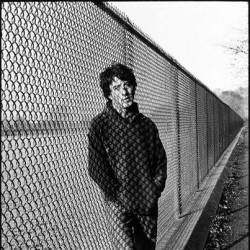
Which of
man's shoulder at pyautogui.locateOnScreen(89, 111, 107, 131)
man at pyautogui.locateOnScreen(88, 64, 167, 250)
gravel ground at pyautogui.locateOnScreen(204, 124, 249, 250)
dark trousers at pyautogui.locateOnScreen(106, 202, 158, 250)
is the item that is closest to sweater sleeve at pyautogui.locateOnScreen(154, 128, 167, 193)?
man at pyautogui.locateOnScreen(88, 64, 167, 250)

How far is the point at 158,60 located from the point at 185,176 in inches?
82.2

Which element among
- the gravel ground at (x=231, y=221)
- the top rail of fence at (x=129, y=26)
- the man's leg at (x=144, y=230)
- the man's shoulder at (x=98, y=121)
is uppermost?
the top rail of fence at (x=129, y=26)

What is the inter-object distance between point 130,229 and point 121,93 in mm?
940

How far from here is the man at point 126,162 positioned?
8.89ft

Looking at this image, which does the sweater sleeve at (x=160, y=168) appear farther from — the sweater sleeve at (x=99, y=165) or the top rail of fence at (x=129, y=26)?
the top rail of fence at (x=129, y=26)

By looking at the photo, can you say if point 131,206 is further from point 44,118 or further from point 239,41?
point 239,41

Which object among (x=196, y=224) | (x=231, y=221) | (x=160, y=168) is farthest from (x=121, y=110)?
(x=231, y=221)

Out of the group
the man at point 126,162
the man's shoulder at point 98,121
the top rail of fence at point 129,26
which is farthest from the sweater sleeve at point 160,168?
the top rail of fence at point 129,26

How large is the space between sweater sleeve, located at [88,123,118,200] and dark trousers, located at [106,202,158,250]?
0.16 m

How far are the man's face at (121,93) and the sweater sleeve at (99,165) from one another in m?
0.27

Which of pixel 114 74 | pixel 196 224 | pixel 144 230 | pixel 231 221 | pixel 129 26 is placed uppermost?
pixel 129 26

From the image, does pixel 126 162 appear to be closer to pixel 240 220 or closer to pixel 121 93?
pixel 121 93

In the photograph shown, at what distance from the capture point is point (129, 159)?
8.96 feet

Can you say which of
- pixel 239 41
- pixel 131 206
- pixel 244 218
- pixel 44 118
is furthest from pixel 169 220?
pixel 239 41
